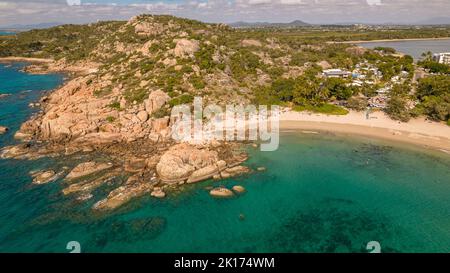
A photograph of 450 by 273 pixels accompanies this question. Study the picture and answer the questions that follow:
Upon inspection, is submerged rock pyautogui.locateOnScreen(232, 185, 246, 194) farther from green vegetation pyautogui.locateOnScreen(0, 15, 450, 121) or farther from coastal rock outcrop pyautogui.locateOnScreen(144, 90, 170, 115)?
coastal rock outcrop pyautogui.locateOnScreen(144, 90, 170, 115)

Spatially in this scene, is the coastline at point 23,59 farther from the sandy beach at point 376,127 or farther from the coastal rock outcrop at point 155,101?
the sandy beach at point 376,127

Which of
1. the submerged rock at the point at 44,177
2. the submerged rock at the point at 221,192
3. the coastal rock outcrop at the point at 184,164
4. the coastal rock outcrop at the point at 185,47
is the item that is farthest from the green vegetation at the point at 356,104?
the submerged rock at the point at 44,177

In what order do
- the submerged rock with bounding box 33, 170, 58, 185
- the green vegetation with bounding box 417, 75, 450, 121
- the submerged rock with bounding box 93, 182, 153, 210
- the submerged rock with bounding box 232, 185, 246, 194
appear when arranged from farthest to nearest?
the green vegetation with bounding box 417, 75, 450, 121 → the submerged rock with bounding box 33, 170, 58, 185 → the submerged rock with bounding box 232, 185, 246, 194 → the submerged rock with bounding box 93, 182, 153, 210

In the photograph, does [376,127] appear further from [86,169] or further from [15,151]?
[15,151]

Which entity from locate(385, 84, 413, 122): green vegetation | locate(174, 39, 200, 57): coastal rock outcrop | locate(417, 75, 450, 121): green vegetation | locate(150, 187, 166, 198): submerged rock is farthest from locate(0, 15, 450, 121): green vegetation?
locate(150, 187, 166, 198): submerged rock

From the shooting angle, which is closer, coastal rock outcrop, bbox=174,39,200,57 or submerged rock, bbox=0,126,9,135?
submerged rock, bbox=0,126,9,135

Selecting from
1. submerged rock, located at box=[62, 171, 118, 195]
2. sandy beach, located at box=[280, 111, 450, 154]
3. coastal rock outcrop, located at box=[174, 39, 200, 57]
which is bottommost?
submerged rock, located at box=[62, 171, 118, 195]

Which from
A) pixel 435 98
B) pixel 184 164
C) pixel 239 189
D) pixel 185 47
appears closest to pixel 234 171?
pixel 239 189
